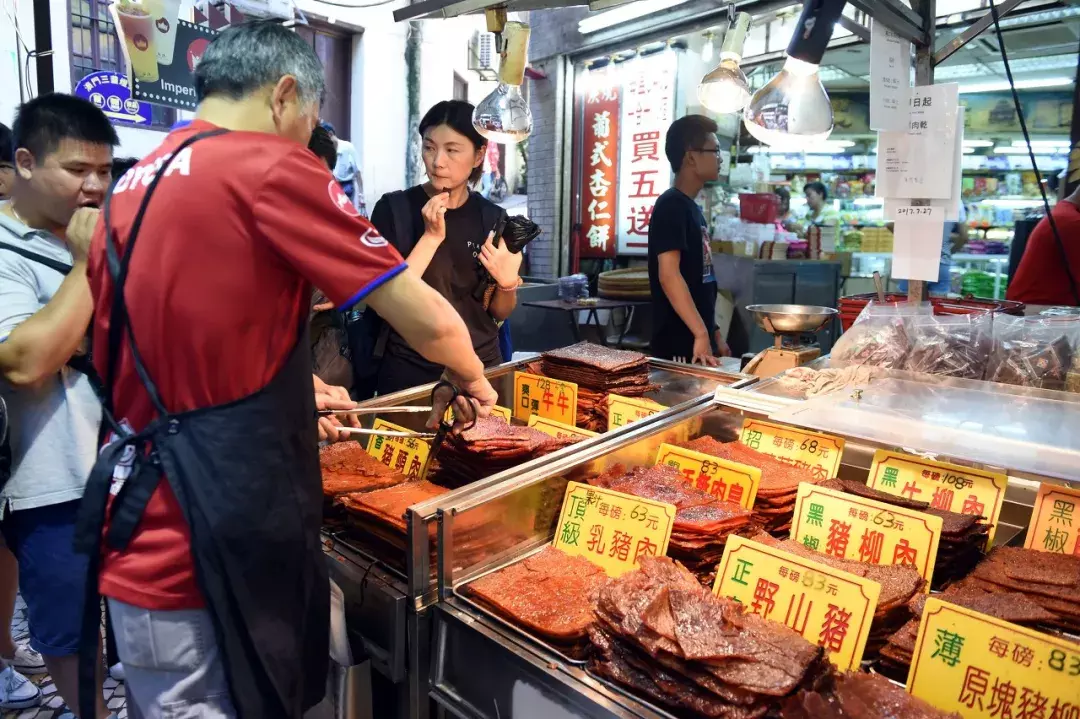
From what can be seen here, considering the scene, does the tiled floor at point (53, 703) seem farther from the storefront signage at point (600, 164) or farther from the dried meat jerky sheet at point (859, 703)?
the storefront signage at point (600, 164)

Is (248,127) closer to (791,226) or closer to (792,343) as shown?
(792,343)

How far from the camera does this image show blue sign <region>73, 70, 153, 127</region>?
4.96 m

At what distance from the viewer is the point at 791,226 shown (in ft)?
25.0

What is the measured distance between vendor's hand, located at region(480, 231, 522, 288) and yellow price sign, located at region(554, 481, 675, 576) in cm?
118

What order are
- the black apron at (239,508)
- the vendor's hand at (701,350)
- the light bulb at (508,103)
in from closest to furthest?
the black apron at (239,508)
the light bulb at (508,103)
the vendor's hand at (701,350)

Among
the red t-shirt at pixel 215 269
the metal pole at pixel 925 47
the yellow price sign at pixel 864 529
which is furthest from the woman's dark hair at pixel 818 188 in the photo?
the red t-shirt at pixel 215 269

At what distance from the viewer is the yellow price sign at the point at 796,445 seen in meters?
2.02

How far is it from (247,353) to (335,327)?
2.05m

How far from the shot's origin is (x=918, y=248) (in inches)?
98.0

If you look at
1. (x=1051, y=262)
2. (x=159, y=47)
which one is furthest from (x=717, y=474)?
(x=159, y=47)

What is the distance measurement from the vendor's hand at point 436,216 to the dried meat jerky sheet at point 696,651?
1.66 m

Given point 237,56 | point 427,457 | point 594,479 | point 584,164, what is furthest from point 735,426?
point 584,164

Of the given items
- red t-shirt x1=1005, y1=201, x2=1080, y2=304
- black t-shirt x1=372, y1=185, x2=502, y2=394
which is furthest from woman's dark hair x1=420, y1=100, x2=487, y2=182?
red t-shirt x1=1005, y1=201, x2=1080, y2=304

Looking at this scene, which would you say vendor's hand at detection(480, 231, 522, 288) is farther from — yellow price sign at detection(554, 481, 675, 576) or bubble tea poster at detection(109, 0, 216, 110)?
bubble tea poster at detection(109, 0, 216, 110)
